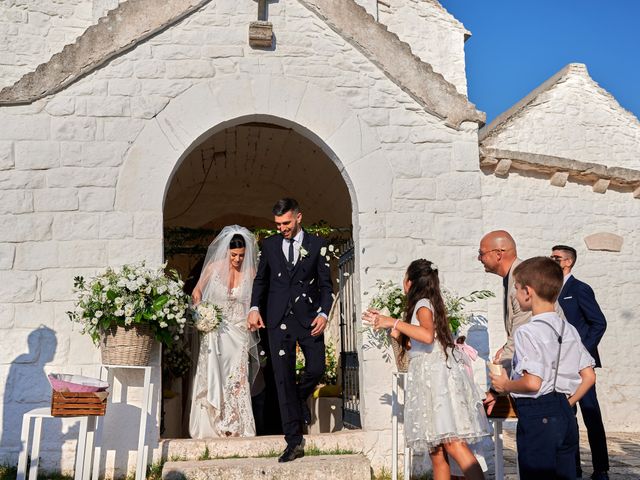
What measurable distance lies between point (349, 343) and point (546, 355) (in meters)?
3.99

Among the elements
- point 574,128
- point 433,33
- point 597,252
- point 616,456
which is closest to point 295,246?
point 616,456

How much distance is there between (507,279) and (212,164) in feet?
21.3

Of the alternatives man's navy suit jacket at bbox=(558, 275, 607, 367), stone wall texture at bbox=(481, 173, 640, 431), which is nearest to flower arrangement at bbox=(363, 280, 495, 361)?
man's navy suit jacket at bbox=(558, 275, 607, 367)

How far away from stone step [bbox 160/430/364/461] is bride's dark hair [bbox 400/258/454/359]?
1781mm

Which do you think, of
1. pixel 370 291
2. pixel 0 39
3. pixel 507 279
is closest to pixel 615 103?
pixel 370 291

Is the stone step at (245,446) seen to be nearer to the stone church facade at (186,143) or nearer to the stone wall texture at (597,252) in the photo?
the stone church facade at (186,143)

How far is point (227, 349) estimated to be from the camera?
22.8 ft

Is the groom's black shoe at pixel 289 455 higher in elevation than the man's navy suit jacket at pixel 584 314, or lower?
lower

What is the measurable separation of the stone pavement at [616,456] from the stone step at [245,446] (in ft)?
4.32

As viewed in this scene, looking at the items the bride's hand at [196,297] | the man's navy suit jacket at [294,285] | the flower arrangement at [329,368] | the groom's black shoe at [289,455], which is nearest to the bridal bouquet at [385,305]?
the man's navy suit jacket at [294,285]

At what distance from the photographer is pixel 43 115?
6207mm

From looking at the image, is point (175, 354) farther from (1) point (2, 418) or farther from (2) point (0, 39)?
(2) point (0, 39)

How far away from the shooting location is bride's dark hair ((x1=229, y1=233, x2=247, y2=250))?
709 cm

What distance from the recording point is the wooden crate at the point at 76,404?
15.5ft
